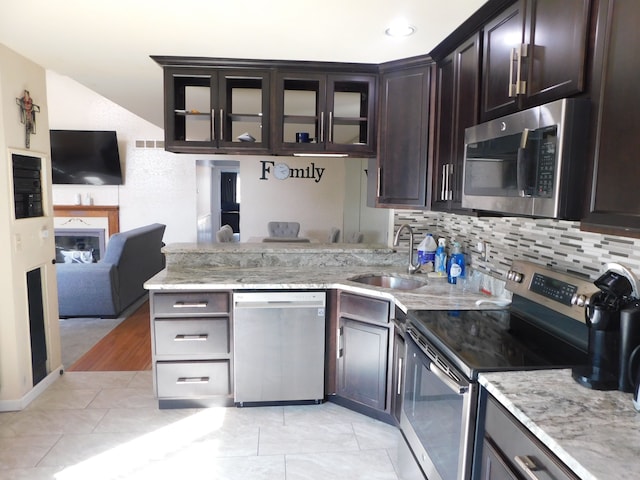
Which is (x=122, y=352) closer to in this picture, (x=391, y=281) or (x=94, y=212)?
(x=391, y=281)

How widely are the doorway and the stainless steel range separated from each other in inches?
236

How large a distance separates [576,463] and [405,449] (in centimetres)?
124

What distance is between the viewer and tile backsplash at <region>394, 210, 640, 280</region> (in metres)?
1.57

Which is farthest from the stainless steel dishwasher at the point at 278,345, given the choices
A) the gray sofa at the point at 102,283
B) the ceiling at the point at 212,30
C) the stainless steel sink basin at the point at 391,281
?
the gray sofa at the point at 102,283

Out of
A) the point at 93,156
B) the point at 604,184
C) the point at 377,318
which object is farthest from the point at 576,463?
the point at 93,156

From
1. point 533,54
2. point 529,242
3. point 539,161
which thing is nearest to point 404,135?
point 529,242

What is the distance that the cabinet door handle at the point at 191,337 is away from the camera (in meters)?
2.63

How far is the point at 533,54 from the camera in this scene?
1.55m

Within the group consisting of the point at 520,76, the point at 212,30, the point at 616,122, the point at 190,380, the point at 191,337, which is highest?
the point at 212,30

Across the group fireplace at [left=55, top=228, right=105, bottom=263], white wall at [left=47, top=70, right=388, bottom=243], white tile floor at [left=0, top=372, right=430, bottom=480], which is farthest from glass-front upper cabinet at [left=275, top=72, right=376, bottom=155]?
fireplace at [left=55, top=228, right=105, bottom=263]

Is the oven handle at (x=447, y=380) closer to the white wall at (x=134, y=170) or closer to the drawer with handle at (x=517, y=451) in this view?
the drawer with handle at (x=517, y=451)

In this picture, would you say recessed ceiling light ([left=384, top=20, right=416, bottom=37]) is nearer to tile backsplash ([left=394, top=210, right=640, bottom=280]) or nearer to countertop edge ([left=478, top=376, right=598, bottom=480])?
tile backsplash ([left=394, top=210, right=640, bottom=280])

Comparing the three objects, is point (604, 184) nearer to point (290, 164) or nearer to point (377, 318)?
point (377, 318)

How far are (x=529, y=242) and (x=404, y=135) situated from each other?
3.61 ft
